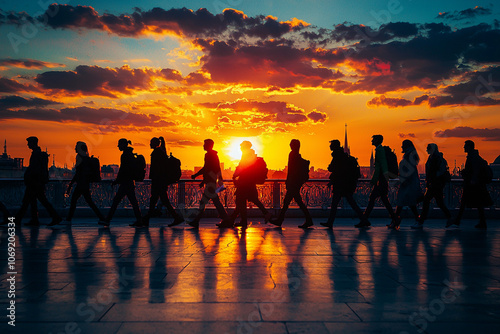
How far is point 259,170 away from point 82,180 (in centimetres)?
426

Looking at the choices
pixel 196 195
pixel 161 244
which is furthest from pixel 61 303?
pixel 196 195

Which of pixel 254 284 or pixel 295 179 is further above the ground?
pixel 295 179

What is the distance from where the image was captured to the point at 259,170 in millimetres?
11977

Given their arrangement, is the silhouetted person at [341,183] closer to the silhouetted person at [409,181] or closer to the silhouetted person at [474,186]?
the silhouetted person at [409,181]

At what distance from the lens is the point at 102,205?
52.5ft

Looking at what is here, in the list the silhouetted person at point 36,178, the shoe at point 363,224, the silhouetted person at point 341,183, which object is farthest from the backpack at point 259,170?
the silhouetted person at point 36,178

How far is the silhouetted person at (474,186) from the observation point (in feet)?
38.7

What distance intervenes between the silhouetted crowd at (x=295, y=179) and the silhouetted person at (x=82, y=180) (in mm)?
24

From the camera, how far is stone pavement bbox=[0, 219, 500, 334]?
3895 mm

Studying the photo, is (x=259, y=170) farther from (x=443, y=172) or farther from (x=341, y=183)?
(x=443, y=172)

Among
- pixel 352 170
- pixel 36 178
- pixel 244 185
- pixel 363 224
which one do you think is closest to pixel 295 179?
pixel 244 185

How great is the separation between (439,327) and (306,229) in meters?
7.78

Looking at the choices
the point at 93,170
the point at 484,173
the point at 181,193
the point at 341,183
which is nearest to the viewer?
the point at 341,183

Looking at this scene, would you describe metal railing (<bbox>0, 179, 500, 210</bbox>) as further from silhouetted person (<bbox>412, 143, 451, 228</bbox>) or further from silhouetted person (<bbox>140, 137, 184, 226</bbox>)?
silhouetted person (<bbox>412, 143, 451, 228</bbox>)
